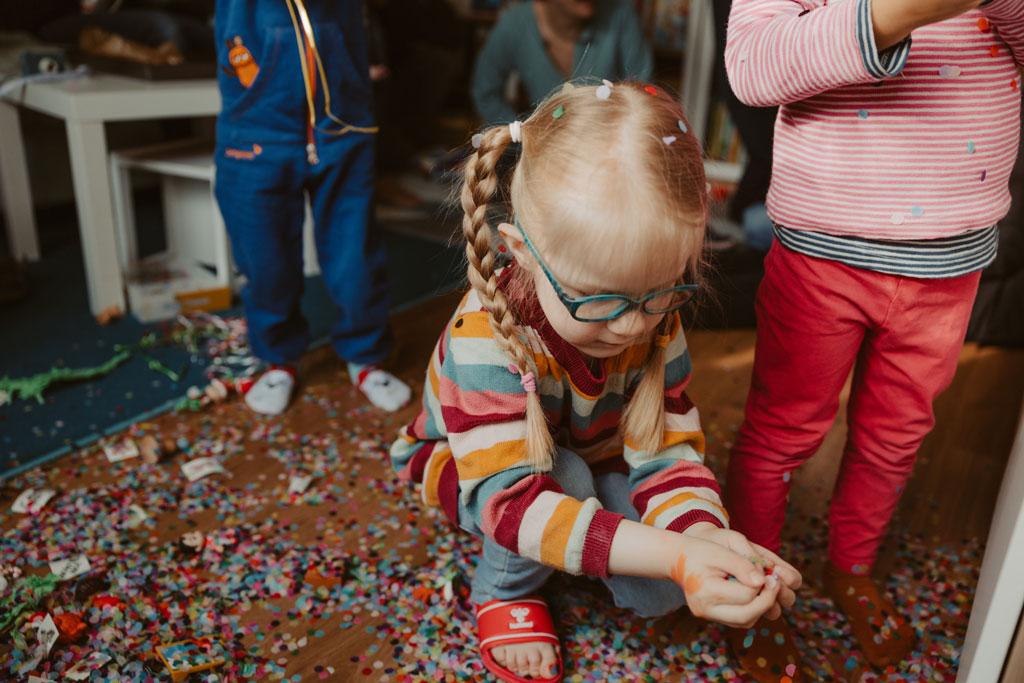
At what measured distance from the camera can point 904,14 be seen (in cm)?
72

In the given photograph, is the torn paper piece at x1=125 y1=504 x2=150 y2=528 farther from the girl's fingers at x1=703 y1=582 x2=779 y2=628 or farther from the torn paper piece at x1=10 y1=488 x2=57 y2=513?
the girl's fingers at x1=703 y1=582 x2=779 y2=628

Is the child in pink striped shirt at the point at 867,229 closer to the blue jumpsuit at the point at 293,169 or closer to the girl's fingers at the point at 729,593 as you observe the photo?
the girl's fingers at the point at 729,593

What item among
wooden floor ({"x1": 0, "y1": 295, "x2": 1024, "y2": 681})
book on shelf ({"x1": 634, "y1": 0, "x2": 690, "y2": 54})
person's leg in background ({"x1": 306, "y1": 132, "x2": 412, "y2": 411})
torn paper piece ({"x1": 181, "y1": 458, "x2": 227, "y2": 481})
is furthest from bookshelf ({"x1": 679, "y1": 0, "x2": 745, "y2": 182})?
torn paper piece ({"x1": 181, "y1": 458, "x2": 227, "y2": 481})

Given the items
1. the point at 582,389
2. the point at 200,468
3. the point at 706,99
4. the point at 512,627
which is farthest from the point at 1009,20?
the point at 706,99

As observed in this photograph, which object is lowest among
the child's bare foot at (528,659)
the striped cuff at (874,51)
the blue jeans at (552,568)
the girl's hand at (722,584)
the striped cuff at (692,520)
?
the child's bare foot at (528,659)

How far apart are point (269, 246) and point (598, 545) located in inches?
35.8

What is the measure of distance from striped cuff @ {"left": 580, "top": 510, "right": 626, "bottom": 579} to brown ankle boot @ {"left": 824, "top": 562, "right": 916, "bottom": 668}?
1.47ft

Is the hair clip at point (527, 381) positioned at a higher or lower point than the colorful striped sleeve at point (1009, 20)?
lower

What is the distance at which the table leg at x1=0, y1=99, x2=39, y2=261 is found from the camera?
197cm

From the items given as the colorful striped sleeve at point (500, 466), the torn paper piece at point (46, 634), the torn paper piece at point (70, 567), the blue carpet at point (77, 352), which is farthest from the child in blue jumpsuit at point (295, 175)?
the colorful striped sleeve at point (500, 466)

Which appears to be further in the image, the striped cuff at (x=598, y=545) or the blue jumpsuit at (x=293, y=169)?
the blue jumpsuit at (x=293, y=169)

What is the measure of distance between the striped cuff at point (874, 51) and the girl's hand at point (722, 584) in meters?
0.46

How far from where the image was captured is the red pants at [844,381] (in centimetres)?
94

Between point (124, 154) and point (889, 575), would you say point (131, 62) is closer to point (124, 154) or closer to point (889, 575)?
point (124, 154)
